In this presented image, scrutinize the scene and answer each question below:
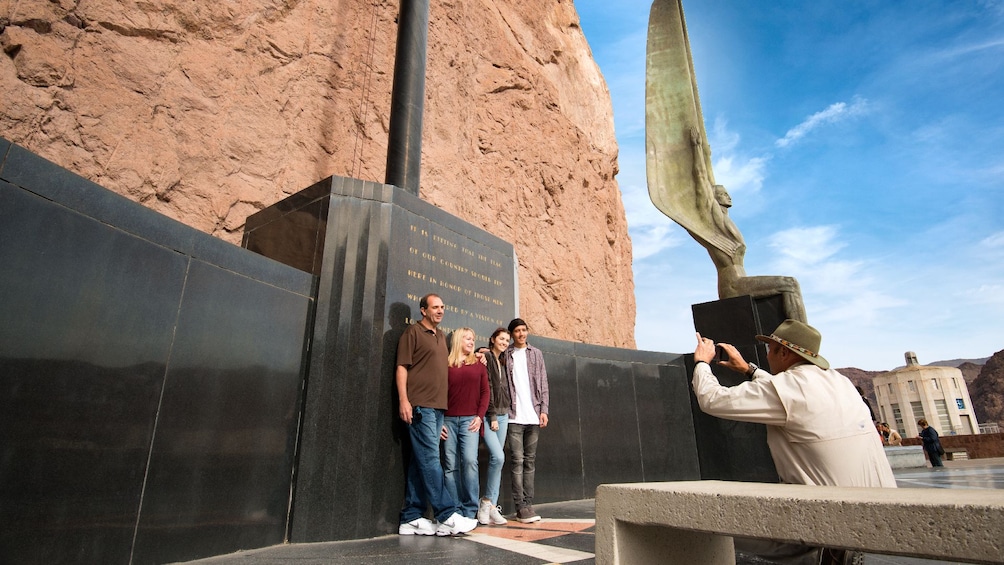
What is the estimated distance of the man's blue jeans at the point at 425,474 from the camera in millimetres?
4062

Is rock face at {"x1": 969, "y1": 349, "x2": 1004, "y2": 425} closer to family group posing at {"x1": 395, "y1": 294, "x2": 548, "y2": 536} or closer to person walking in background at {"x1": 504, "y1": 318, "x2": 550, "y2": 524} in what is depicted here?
person walking in background at {"x1": 504, "y1": 318, "x2": 550, "y2": 524}

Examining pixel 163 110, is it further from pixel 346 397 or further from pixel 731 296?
pixel 731 296

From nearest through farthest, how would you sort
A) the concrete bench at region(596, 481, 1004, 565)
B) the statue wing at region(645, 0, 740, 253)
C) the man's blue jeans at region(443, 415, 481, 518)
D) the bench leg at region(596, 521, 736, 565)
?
the concrete bench at region(596, 481, 1004, 565) < the bench leg at region(596, 521, 736, 565) < the man's blue jeans at region(443, 415, 481, 518) < the statue wing at region(645, 0, 740, 253)

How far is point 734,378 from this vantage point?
786 cm

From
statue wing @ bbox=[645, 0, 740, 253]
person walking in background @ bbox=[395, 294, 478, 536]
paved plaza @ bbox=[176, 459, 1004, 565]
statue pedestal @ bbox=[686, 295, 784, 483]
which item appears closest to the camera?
paved plaza @ bbox=[176, 459, 1004, 565]

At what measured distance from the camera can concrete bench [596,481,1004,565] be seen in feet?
3.50

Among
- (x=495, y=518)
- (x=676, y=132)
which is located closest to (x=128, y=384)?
(x=495, y=518)

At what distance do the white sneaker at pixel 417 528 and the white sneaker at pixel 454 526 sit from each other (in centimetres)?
10

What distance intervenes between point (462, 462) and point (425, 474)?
0.42 metres

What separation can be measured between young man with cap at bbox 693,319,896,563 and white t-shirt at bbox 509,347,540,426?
3.04 metres

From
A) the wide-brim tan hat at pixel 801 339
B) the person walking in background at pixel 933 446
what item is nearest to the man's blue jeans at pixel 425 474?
Answer: the wide-brim tan hat at pixel 801 339

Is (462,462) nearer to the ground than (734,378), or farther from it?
nearer to the ground

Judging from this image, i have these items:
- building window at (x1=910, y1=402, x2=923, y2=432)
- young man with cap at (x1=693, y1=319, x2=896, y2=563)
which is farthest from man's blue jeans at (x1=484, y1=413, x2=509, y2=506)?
building window at (x1=910, y1=402, x2=923, y2=432)

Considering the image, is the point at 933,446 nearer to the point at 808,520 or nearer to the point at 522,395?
the point at 522,395
